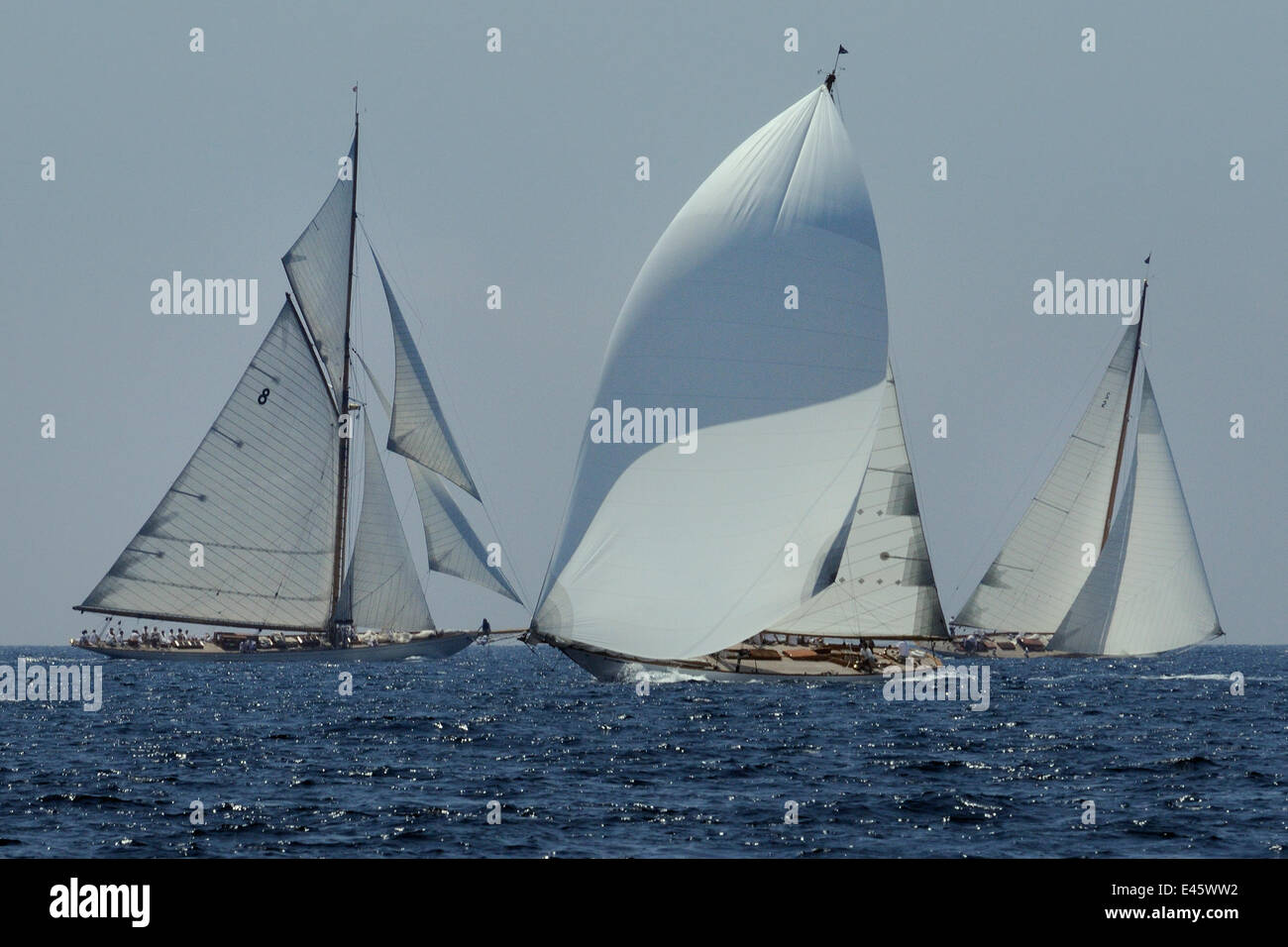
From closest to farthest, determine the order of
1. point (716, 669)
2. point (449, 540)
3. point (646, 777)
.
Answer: point (646, 777), point (716, 669), point (449, 540)

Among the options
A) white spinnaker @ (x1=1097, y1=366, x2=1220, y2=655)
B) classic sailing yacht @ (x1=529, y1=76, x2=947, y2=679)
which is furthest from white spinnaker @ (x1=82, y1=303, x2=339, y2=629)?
white spinnaker @ (x1=1097, y1=366, x2=1220, y2=655)

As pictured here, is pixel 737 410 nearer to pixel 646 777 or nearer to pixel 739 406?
pixel 739 406

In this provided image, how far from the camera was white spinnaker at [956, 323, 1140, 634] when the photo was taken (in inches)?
3123

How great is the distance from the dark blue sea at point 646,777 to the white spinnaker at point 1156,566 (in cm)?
2669

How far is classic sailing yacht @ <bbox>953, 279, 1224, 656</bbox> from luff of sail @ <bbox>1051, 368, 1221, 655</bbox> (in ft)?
0.15

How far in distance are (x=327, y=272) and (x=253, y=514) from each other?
13599 mm

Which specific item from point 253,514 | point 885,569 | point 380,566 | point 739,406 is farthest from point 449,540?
point 739,406

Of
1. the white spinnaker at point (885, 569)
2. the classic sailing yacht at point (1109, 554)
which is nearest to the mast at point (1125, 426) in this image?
the classic sailing yacht at point (1109, 554)

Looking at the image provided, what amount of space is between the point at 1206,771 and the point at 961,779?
508 centimetres

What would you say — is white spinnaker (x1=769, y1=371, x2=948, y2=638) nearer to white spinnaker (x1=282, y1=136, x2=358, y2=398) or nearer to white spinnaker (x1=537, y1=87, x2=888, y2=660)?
white spinnaker (x1=537, y1=87, x2=888, y2=660)

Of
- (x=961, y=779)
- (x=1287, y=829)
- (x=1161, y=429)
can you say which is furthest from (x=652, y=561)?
(x=1161, y=429)

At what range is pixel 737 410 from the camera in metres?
40.7

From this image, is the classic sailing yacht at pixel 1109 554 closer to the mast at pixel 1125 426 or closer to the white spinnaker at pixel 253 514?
the mast at pixel 1125 426

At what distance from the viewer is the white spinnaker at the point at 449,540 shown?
73688 mm
